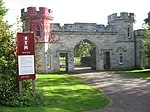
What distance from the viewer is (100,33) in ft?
108

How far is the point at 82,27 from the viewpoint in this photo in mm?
31953

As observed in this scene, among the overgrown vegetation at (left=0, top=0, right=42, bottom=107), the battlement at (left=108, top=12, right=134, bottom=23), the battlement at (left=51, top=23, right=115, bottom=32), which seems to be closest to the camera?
the overgrown vegetation at (left=0, top=0, right=42, bottom=107)

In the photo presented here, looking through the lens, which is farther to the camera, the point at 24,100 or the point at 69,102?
the point at 69,102

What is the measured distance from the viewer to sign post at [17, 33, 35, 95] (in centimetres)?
1098

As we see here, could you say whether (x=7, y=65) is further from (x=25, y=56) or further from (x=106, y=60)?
(x=106, y=60)

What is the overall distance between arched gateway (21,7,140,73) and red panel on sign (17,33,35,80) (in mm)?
16817

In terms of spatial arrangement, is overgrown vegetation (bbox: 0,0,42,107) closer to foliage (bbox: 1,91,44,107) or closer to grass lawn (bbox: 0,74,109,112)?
foliage (bbox: 1,91,44,107)

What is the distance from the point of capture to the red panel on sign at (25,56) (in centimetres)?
1098

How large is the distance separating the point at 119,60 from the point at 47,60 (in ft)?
31.1

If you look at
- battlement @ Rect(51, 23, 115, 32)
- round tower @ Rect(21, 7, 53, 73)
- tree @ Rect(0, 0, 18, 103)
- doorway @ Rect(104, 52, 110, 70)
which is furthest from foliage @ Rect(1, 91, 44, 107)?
doorway @ Rect(104, 52, 110, 70)

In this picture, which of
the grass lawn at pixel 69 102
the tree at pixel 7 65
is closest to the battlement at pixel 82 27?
the grass lawn at pixel 69 102

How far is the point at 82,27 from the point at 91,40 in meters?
1.87

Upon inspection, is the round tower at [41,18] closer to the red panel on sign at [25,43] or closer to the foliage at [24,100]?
the red panel on sign at [25,43]

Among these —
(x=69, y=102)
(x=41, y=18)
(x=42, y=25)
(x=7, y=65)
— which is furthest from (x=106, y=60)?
(x=7, y=65)
